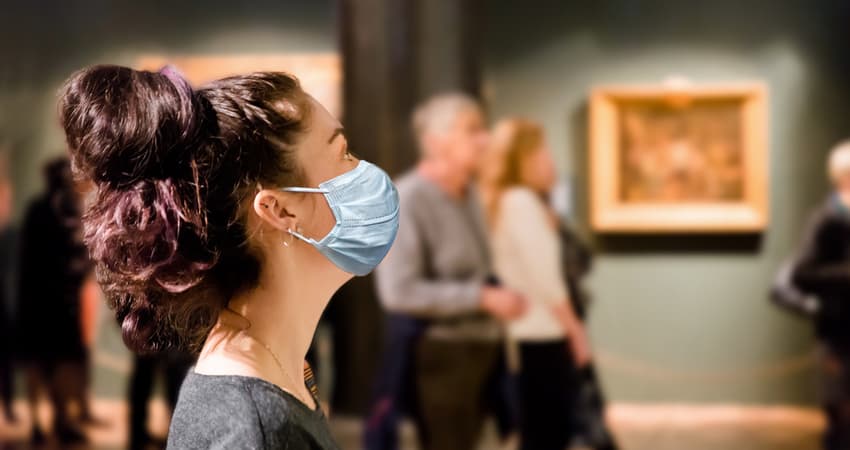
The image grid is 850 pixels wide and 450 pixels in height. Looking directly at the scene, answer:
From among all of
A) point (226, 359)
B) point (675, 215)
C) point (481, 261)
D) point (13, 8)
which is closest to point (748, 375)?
point (675, 215)

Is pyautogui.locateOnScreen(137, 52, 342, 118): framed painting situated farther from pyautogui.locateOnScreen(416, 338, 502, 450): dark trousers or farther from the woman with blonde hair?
pyautogui.locateOnScreen(416, 338, 502, 450): dark trousers

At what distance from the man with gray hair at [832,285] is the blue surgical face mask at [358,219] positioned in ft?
8.64

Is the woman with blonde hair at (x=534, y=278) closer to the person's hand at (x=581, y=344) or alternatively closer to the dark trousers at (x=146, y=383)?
the person's hand at (x=581, y=344)

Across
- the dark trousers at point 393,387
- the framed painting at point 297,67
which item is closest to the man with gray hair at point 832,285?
the dark trousers at point 393,387

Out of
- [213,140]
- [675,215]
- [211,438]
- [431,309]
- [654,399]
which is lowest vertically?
[654,399]

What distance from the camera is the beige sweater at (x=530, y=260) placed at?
11.9 feet

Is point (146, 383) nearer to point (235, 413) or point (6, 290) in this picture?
point (6, 290)

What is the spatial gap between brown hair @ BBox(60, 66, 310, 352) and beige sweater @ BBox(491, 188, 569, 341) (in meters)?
2.40

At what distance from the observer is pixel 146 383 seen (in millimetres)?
3775

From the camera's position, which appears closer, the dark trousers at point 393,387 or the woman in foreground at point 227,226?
the woman in foreground at point 227,226

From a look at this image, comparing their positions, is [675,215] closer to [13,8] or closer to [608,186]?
[608,186]

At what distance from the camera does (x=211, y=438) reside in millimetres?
1149

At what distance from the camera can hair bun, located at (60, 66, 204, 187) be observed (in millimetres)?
1158

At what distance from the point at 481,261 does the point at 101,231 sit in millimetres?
2466
